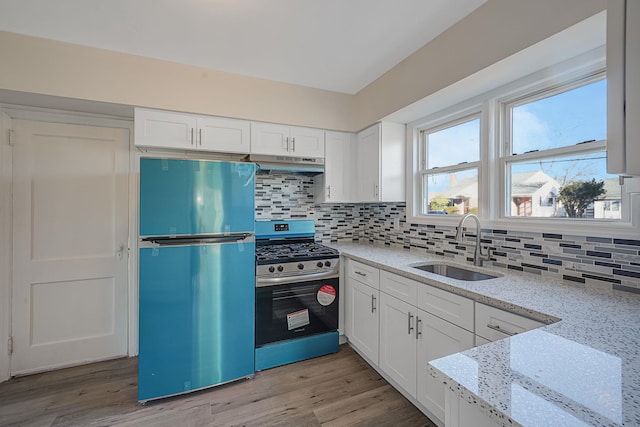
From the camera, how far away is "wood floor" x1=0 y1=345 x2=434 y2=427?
1727 mm

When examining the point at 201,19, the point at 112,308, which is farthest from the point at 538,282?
the point at 112,308

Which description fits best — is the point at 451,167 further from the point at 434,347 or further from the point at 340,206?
the point at 434,347

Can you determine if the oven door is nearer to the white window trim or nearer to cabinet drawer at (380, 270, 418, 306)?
cabinet drawer at (380, 270, 418, 306)

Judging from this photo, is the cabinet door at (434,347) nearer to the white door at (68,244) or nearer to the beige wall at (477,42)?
the beige wall at (477,42)

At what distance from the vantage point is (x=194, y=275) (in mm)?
1961

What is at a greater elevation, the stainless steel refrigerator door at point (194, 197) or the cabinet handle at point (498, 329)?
the stainless steel refrigerator door at point (194, 197)

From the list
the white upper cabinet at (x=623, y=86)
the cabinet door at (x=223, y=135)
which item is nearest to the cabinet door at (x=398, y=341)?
the white upper cabinet at (x=623, y=86)

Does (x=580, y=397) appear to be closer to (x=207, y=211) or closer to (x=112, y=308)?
(x=207, y=211)

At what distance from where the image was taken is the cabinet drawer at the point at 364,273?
7.08 ft

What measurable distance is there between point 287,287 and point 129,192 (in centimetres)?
169

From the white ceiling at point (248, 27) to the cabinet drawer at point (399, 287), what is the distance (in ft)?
5.52

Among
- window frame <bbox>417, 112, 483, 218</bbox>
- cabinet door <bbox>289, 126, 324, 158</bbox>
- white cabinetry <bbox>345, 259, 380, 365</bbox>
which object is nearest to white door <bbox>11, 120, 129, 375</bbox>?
cabinet door <bbox>289, 126, 324, 158</bbox>

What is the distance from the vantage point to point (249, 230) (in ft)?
7.02

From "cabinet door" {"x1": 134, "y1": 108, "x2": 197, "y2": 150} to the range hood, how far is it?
0.55 meters
